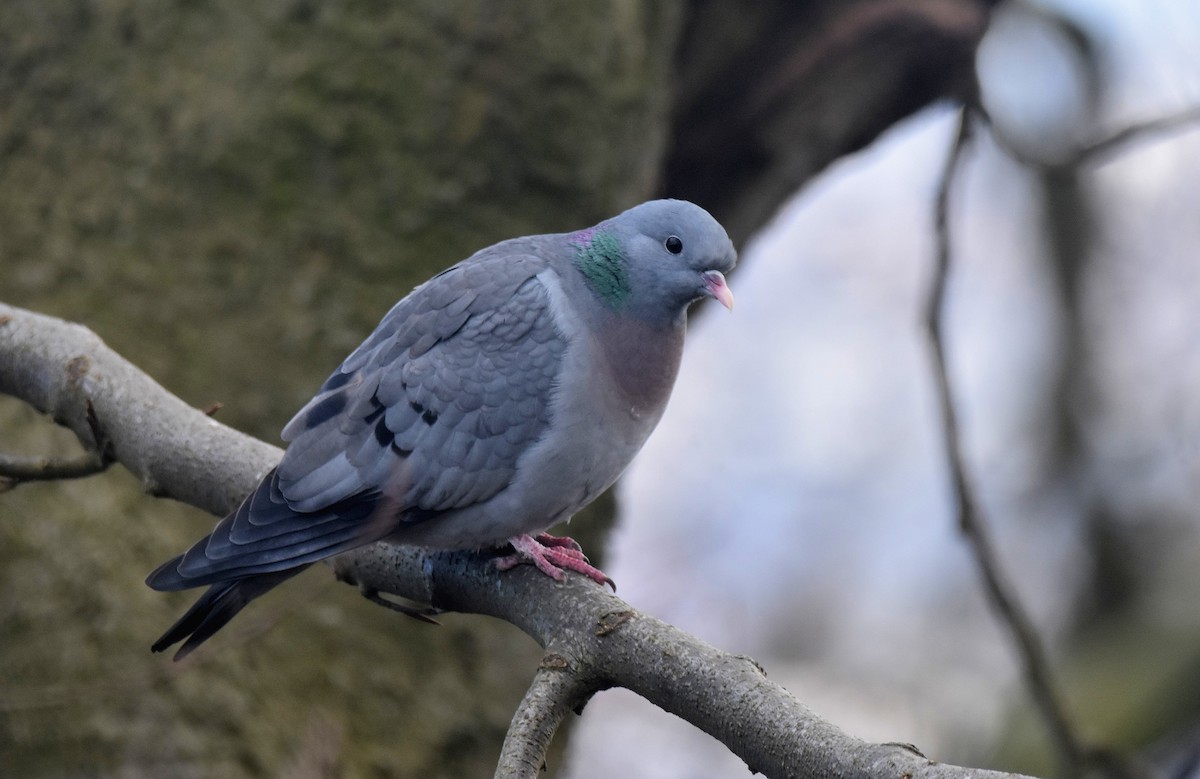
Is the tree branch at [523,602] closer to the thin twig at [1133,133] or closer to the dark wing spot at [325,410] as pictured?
the dark wing spot at [325,410]

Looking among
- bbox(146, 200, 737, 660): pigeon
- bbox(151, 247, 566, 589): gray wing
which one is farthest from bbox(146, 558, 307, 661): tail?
bbox(151, 247, 566, 589): gray wing

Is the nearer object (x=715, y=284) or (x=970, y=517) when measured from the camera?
(x=715, y=284)

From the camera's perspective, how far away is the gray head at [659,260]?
2805mm

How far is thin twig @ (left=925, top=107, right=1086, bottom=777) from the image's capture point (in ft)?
11.7

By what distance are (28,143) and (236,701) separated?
245cm

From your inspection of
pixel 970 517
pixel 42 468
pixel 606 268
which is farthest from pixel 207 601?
pixel 970 517

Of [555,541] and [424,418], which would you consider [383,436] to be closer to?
[424,418]

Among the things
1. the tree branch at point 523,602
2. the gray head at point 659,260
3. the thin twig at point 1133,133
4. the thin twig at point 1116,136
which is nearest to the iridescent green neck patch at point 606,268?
the gray head at point 659,260

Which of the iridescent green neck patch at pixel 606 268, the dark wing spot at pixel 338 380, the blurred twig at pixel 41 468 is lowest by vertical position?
the blurred twig at pixel 41 468

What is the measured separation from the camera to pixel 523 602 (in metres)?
2.52

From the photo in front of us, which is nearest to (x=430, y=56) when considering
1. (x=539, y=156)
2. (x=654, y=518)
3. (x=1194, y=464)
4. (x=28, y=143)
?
(x=539, y=156)

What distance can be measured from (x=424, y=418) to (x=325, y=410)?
0.25 metres

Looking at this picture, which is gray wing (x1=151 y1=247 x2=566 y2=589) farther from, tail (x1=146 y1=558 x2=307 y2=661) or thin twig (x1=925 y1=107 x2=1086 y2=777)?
thin twig (x1=925 y1=107 x2=1086 y2=777)

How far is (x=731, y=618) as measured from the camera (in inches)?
340
